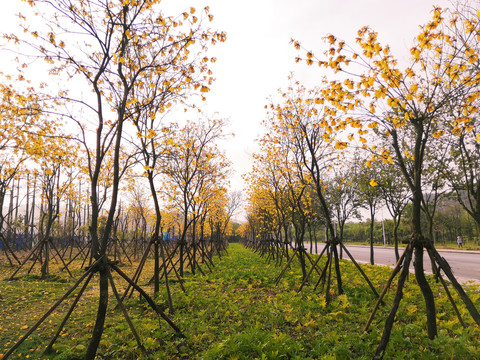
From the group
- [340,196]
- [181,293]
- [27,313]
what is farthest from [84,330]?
[340,196]

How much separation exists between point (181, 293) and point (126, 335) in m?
3.03

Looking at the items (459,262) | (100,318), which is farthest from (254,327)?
(459,262)

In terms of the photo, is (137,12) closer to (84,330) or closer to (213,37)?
(213,37)

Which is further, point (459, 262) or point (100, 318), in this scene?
point (459, 262)

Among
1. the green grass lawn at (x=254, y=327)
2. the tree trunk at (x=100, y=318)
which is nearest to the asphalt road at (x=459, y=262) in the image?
the green grass lawn at (x=254, y=327)

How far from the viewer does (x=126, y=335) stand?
5.02m

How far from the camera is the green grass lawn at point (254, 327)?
A: 4.23 m

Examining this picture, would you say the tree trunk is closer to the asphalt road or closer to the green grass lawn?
the green grass lawn

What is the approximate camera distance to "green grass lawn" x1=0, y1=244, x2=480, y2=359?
4.23 metres

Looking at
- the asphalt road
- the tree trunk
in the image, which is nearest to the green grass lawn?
the tree trunk

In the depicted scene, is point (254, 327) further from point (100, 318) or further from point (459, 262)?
point (459, 262)

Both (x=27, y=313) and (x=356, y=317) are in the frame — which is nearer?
(x=356, y=317)

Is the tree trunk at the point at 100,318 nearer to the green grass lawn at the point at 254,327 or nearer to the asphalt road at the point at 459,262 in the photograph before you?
the green grass lawn at the point at 254,327

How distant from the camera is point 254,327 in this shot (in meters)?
5.07
